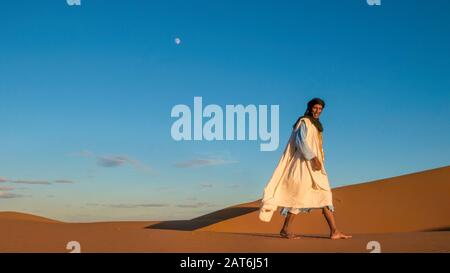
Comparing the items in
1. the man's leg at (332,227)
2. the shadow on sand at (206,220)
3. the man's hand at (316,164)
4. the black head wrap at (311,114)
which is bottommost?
the man's leg at (332,227)

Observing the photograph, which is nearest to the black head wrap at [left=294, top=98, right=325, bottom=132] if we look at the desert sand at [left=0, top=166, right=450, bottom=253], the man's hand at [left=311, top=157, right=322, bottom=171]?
the man's hand at [left=311, top=157, right=322, bottom=171]

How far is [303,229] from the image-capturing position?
48.8 feet

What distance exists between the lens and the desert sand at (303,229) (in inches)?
305

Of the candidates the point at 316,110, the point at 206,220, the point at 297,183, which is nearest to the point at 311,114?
the point at 316,110

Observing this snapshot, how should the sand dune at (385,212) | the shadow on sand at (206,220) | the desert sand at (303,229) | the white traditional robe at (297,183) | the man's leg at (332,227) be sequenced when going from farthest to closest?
the shadow on sand at (206,220) < the sand dune at (385,212) < the white traditional robe at (297,183) < the man's leg at (332,227) < the desert sand at (303,229)

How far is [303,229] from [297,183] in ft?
19.8

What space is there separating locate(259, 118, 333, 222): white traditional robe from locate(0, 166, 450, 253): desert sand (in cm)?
56

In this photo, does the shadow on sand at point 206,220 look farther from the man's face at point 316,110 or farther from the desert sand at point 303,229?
the man's face at point 316,110

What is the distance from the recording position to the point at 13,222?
36.7 ft

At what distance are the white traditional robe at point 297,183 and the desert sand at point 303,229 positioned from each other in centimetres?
56

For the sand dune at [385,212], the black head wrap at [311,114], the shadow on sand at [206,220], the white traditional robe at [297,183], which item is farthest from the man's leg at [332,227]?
the shadow on sand at [206,220]
